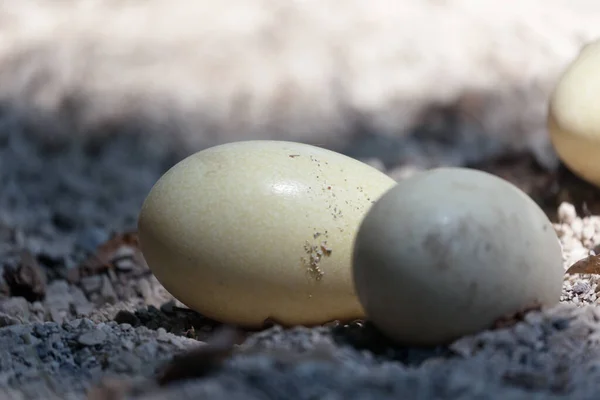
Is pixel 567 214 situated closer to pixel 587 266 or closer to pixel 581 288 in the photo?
pixel 587 266

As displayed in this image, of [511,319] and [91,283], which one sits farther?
[91,283]

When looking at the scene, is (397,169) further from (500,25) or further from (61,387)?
(61,387)

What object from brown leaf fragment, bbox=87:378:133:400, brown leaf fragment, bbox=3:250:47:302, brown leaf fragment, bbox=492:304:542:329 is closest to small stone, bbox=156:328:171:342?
brown leaf fragment, bbox=87:378:133:400

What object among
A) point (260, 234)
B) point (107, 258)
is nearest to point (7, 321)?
point (107, 258)

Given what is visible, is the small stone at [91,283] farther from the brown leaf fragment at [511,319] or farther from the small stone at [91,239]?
the brown leaf fragment at [511,319]

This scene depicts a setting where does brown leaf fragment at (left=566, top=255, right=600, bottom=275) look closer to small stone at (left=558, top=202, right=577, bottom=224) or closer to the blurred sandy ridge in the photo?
small stone at (left=558, top=202, right=577, bottom=224)

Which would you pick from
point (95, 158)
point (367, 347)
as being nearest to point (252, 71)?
point (95, 158)

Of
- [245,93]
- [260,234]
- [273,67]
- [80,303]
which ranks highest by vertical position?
[273,67]
